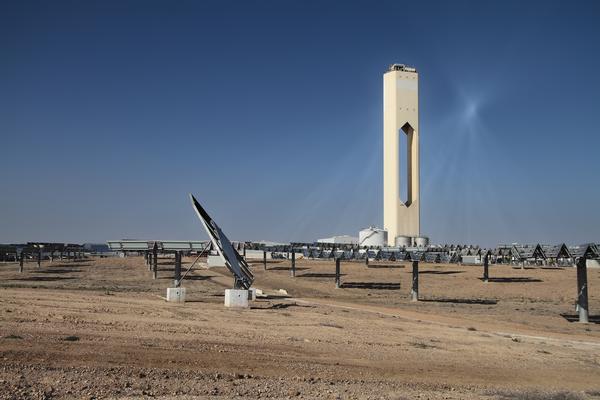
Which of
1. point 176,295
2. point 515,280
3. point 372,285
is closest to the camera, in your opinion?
point 176,295

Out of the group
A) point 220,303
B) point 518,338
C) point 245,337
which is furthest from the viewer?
point 220,303

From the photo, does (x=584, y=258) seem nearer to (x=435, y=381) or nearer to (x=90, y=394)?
(x=435, y=381)

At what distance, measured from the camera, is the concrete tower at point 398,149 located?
9944 cm

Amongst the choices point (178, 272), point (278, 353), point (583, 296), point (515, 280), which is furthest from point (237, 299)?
point (515, 280)

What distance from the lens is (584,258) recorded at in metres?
28.6

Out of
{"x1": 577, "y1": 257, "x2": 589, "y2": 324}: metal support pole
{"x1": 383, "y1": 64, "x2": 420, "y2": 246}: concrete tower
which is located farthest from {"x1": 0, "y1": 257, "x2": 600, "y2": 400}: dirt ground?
{"x1": 383, "y1": 64, "x2": 420, "y2": 246}: concrete tower

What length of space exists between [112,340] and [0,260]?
82.4m

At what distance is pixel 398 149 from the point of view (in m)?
100

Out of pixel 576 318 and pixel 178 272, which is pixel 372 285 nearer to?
pixel 576 318

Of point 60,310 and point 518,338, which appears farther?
point 518,338

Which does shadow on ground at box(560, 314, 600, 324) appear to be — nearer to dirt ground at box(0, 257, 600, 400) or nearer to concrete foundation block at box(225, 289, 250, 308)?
dirt ground at box(0, 257, 600, 400)

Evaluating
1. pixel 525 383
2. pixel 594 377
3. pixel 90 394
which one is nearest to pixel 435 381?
pixel 525 383

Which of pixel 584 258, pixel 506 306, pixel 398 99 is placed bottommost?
pixel 506 306

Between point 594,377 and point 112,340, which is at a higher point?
point 112,340
